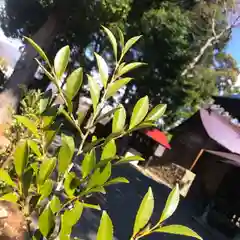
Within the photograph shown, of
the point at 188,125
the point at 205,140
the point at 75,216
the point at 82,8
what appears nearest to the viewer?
the point at 75,216

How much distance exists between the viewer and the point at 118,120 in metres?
1.64

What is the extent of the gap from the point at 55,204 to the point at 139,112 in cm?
56

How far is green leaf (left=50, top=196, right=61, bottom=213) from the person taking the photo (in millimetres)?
1320

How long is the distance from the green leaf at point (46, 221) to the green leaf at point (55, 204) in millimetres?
88

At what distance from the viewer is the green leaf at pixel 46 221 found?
121 centimetres

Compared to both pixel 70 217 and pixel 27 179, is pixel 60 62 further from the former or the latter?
pixel 70 217

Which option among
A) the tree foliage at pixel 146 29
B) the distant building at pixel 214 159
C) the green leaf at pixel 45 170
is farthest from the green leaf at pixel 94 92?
the distant building at pixel 214 159

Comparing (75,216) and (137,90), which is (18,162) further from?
(137,90)

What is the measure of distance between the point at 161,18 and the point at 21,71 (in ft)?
20.7

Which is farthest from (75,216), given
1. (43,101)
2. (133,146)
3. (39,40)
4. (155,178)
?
(133,146)

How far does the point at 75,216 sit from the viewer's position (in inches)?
49.5

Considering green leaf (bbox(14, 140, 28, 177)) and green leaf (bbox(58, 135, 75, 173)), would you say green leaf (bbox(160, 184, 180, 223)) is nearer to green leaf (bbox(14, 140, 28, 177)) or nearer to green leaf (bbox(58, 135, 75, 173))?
green leaf (bbox(58, 135, 75, 173))

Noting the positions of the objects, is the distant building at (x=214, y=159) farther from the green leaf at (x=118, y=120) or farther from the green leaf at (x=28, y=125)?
the green leaf at (x=28, y=125)

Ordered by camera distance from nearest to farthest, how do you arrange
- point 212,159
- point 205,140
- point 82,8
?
point 82,8 → point 212,159 → point 205,140
